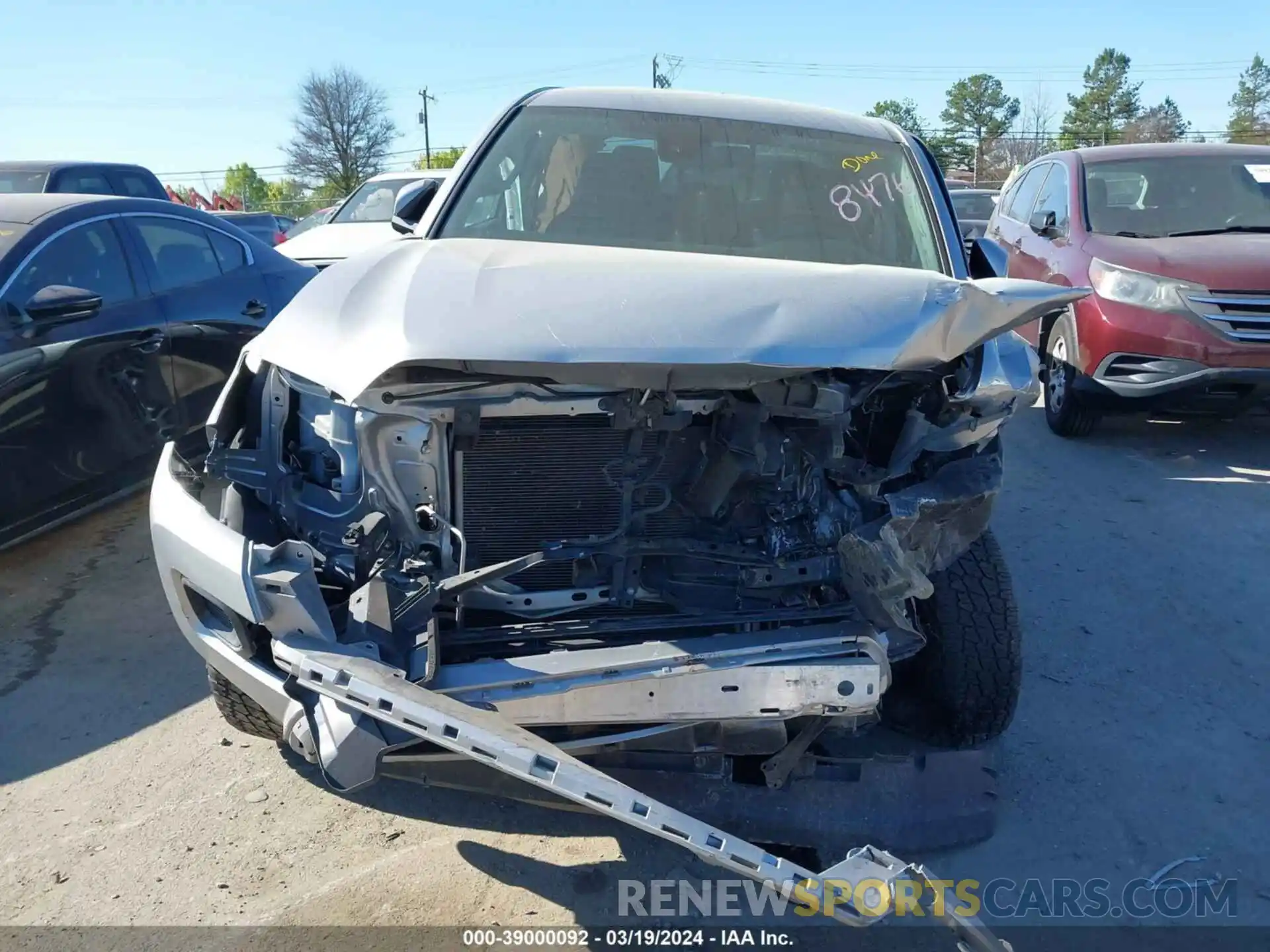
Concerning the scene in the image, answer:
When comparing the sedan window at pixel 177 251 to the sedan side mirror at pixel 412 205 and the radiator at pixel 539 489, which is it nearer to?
the sedan side mirror at pixel 412 205

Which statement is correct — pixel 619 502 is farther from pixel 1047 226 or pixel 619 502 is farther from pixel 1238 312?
pixel 1047 226

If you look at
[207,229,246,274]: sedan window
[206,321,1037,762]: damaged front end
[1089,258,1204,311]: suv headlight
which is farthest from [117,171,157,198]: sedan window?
[1089,258,1204,311]: suv headlight

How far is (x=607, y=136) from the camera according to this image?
3.66 meters

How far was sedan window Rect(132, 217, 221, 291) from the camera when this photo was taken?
15.6 ft

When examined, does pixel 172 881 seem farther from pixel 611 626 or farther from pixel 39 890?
pixel 611 626

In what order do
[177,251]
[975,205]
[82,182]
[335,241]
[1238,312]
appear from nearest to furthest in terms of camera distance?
[177,251], [1238,312], [82,182], [335,241], [975,205]

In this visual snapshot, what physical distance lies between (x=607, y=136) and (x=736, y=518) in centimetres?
180

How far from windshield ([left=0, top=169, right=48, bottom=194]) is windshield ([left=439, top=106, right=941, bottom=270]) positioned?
21.8 ft

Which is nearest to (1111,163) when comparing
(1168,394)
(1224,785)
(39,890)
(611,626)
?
(1168,394)

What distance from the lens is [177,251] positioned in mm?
4934

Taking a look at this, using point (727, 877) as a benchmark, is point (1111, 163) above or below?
A: above

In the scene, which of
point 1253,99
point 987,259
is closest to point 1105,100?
point 1253,99

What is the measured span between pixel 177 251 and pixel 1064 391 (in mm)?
5422

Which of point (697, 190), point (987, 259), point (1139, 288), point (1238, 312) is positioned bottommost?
A: point (1238, 312)
